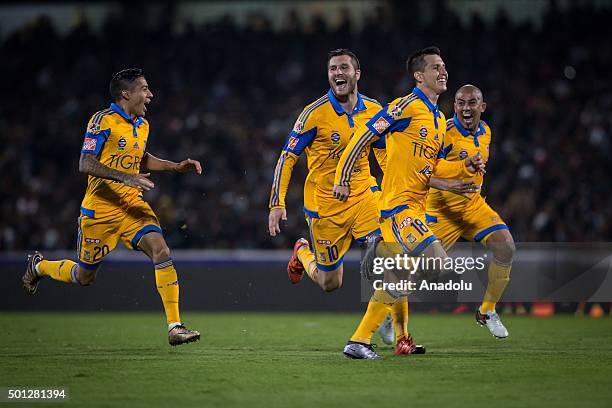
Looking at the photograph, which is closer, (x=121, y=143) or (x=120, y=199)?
(x=121, y=143)

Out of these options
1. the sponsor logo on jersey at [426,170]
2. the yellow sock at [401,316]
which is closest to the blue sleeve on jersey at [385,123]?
the sponsor logo on jersey at [426,170]

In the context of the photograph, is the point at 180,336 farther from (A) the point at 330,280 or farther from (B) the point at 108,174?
(B) the point at 108,174

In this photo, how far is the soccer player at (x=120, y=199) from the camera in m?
10.2

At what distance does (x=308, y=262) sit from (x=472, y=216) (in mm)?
1942

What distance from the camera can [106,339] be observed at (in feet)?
38.1

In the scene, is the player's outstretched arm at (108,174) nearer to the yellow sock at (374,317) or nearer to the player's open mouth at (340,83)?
the player's open mouth at (340,83)

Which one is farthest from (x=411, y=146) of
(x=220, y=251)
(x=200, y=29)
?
(x=200, y=29)

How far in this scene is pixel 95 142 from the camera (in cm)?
1019

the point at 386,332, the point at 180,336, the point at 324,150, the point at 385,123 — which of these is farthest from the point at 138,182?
the point at 386,332

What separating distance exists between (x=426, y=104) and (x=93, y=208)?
3.60m

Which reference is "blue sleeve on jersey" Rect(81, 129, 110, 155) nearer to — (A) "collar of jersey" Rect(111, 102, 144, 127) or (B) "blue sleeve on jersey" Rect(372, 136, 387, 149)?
(A) "collar of jersey" Rect(111, 102, 144, 127)

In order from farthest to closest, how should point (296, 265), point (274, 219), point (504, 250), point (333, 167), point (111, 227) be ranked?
point (504, 250)
point (296, 265)
point (111, 227)
point (333, 167)
point (274, 219)

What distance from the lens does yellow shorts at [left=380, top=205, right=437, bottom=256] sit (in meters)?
8.88

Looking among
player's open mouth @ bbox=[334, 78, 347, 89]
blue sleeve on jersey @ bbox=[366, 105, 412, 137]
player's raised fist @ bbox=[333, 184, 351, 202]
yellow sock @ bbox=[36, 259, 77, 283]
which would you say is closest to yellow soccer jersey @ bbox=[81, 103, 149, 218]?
yellow sock @ bbox=[36, 259, 77, 283]
